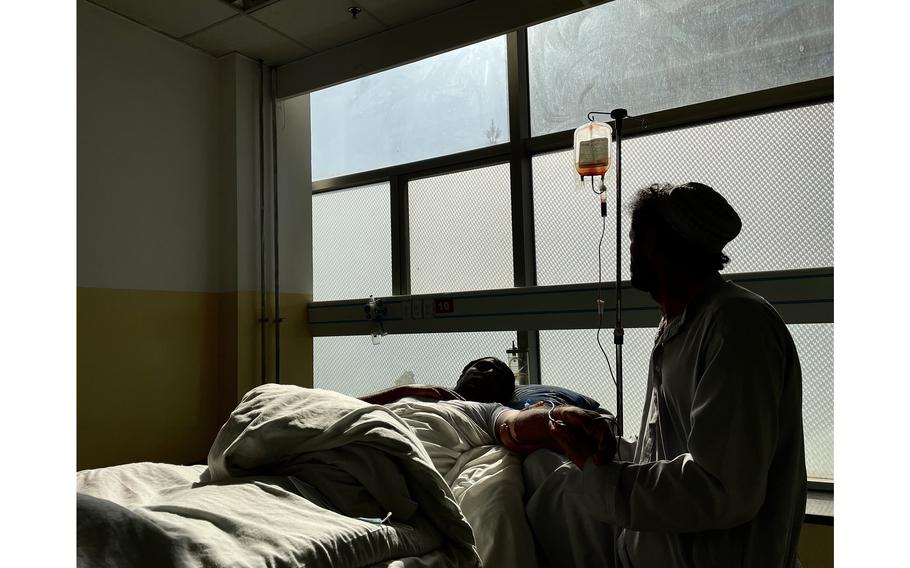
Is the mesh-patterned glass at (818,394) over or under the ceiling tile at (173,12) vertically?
under

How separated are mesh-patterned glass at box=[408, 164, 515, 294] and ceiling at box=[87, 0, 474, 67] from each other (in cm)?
89

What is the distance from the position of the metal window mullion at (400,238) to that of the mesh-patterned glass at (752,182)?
99 centimetres

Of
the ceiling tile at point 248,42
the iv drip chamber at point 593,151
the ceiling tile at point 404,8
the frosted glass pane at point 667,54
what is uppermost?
the ceiling tile at point 404,8

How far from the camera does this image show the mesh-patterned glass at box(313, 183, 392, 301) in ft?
12.8

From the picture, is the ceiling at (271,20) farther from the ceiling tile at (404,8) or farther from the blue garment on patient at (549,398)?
the blue garment on patient at (549,398)

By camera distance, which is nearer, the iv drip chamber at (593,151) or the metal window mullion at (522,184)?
the iv drip chamber at (593,151)

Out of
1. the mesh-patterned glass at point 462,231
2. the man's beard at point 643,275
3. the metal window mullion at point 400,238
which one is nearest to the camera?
the man's beard at point 643,275

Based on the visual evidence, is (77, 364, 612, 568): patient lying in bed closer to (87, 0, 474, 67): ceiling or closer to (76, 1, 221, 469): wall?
(76, 1, 221, 469): wall

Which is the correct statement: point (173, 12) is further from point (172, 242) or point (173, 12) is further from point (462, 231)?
point (462, 231)

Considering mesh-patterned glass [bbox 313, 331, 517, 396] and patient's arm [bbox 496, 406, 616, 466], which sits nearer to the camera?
patient's arm [bbox 496, 406, 616, 466]

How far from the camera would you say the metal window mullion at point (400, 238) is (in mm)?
3803

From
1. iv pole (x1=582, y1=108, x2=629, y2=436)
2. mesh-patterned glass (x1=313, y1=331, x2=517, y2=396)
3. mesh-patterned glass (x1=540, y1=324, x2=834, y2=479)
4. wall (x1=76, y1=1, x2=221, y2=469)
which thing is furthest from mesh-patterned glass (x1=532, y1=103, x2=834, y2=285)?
wall (x1=76, y1=1, x2=221, y2=469)

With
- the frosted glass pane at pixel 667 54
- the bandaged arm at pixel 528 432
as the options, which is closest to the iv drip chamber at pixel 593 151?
the frosted glass pane at pixel 667 54

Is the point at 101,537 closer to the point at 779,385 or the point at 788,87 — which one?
the point at 779,385
